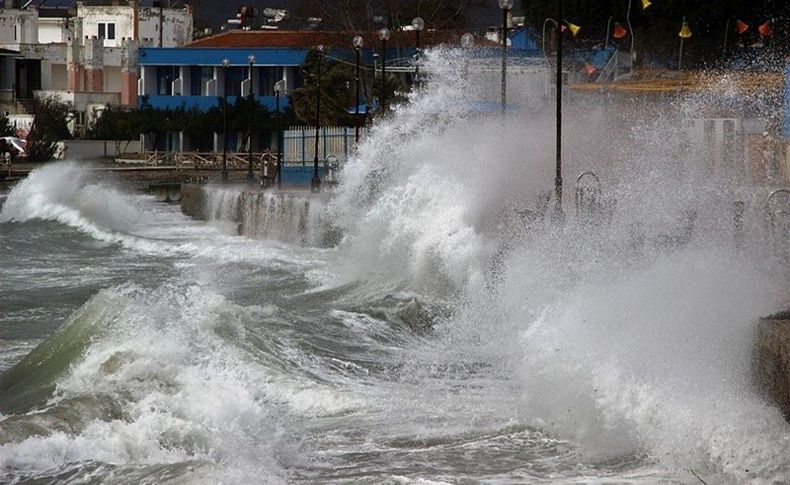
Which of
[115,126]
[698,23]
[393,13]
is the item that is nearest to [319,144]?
[698,23]

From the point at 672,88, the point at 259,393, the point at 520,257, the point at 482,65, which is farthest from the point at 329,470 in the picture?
the point at 482,65

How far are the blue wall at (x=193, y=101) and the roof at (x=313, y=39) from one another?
256 centimetres

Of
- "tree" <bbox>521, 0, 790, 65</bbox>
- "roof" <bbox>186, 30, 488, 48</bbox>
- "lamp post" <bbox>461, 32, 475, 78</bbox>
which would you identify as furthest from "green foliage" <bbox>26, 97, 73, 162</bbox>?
"lamp post" <bbox>461, 32, 475, 78</bbox>

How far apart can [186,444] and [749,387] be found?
144 inches

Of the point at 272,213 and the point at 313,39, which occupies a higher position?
the point at 313,39

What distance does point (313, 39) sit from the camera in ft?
214

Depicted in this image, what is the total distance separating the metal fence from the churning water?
16.7m

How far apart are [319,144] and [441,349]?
95.1ft

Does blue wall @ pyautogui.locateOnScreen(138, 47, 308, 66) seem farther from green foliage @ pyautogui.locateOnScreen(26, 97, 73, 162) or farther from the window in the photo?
the window

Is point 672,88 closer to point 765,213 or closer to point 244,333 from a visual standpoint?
point 765,213

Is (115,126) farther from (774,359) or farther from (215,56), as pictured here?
(774,359)

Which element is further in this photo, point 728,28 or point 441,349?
point 728,28

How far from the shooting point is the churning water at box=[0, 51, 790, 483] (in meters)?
9.80

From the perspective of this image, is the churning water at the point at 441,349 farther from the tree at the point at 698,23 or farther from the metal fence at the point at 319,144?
the metal fence at the point at 319,144
